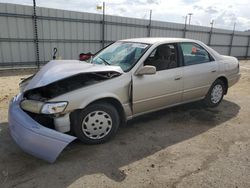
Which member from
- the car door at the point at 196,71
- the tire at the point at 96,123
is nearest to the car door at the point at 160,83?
the car door at the point at 196,71

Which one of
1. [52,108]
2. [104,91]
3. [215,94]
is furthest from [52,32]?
[52,108]

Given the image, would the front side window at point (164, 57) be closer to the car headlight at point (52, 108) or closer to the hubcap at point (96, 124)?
the hubcap at point (96, 124)

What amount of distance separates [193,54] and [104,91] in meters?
2.33

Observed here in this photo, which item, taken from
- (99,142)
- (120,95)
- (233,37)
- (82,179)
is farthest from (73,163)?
(233,37)

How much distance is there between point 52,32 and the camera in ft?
33.7

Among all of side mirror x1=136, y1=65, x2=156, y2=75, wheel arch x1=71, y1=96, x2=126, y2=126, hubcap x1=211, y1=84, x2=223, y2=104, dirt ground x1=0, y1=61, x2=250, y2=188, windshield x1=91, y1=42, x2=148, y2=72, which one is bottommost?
dirt ground x1=0, y1=61, x2=250, y2=188

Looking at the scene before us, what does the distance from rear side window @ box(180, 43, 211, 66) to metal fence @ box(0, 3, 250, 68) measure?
23.5 feet

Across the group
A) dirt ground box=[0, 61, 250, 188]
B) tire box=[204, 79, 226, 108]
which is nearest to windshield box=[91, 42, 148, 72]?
dirt ground box=[0, 61, 250, 188]

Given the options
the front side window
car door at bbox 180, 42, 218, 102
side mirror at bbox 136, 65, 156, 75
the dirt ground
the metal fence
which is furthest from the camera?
the metal fence

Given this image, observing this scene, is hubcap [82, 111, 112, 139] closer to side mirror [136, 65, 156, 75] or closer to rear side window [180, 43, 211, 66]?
side mirror [136, 65, 156, 75]

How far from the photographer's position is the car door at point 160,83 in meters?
3.77

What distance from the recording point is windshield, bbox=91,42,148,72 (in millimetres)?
3873

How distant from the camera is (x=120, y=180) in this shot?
2.69 metres

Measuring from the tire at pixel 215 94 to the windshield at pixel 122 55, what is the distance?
2.06 m
